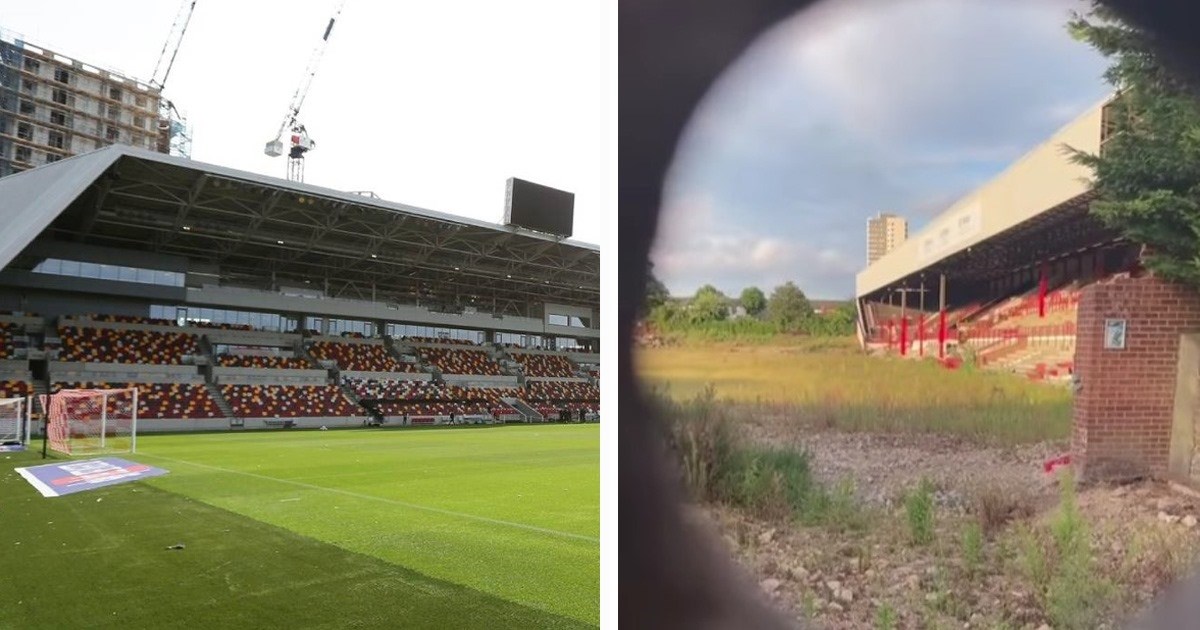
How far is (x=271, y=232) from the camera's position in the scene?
27203 mm

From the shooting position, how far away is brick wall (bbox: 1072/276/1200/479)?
223cm

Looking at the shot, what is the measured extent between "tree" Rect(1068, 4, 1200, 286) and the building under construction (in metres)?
65.7

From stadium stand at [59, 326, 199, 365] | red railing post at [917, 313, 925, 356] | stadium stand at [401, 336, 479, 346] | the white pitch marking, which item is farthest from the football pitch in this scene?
stadium stand at [401, 336, 479, 346]

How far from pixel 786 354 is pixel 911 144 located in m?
0.73

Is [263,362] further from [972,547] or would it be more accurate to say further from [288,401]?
[972,547]

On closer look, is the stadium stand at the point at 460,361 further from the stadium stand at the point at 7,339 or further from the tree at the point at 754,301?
the tree at the point at 754,301

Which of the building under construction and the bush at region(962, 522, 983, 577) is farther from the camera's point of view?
the building under construction

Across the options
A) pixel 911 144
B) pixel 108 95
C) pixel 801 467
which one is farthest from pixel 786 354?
pixel 108 95

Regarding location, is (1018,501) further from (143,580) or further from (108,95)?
(108,95)

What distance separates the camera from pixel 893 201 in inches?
93.5

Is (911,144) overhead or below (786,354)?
overhead

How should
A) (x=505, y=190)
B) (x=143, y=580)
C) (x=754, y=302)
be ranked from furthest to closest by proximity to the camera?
1. (x=505, y=190)
2. (x=143, y=580)
3. (x=754, y=302)

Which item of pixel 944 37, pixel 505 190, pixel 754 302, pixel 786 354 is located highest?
pixel 505 190

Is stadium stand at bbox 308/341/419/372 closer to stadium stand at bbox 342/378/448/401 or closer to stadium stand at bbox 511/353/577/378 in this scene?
stadium stand at bbox 342/378/448/401
